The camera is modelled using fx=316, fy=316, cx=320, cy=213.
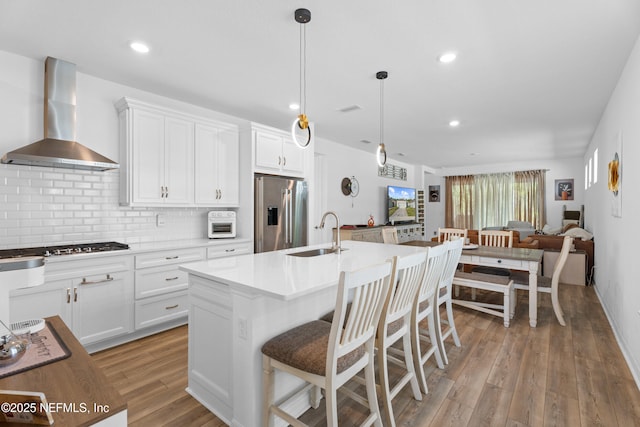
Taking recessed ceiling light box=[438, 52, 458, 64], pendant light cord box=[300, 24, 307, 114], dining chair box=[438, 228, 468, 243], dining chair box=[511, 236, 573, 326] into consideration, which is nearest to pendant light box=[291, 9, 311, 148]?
pendant light cord box=[300, 24, 307, 114]

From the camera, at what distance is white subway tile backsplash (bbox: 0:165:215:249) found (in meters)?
2.69

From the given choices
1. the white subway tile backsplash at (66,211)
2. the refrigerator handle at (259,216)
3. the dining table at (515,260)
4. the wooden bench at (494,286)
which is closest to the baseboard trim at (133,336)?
the white subway tile backsplash at (66,211)

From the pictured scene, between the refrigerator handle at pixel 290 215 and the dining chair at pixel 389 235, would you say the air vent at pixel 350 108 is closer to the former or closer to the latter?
the refrigerator handle at pixel 290 215

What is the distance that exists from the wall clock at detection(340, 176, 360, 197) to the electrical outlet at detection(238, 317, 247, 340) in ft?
16.0

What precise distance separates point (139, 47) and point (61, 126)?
105 centimetres

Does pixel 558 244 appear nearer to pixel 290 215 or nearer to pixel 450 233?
pixel 450 233

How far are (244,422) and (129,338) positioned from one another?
1902 mm

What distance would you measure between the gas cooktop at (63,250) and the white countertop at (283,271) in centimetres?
132

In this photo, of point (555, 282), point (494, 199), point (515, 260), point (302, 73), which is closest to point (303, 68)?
point (302, 73)

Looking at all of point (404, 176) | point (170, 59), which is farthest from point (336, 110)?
point (404, 176)

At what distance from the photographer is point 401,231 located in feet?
25.4

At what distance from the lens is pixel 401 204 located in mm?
8094

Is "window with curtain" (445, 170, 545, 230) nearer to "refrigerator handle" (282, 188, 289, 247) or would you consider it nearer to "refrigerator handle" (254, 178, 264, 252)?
"refrigerator handle" (282, 188, 289, 247)

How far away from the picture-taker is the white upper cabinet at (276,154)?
4070mm
